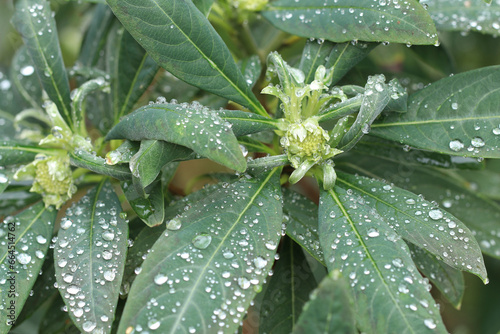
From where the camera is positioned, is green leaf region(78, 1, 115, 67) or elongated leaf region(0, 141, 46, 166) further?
green leaf region(78, 1, 115, 67)

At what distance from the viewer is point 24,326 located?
5.15 ft

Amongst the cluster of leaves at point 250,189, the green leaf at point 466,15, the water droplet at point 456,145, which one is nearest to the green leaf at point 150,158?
the cluster of leaves at point 250,189

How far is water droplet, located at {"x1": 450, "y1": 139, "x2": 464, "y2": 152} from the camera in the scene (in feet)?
2.86

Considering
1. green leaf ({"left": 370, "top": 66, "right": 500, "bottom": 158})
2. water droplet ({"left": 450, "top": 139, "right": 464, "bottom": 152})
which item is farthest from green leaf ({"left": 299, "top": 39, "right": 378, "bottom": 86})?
water droplet ({"left": 450, "top": 139, "right": 464, "bottom": 152})

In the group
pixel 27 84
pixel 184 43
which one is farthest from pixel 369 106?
pixel 27 84

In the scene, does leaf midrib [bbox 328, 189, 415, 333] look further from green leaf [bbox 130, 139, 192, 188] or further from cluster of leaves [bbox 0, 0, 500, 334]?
green leaf [bbox 130, 139, 192, 188]

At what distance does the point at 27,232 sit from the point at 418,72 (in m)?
1.36

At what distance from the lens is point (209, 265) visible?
2.33 ft

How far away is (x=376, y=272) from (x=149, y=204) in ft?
1.35

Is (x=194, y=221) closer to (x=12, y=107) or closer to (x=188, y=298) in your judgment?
(x=188, y=298)

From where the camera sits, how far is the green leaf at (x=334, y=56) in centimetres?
96

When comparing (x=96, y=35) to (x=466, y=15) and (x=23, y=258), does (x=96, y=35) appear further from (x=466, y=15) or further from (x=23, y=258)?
(x=466, y=15)

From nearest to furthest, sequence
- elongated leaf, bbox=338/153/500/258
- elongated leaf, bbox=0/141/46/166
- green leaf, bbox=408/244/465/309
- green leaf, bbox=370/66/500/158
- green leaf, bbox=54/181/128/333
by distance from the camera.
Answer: green leaf, bbox=54/181/128/333, green leaf, bbox=370/66/500/158, elongated leaf, bbox=0/141/46/166, green leaf, bbox=408/244/465/309, elongated leaf, bbox=338/153/500/258

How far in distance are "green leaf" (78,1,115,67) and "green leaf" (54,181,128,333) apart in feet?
1.77
